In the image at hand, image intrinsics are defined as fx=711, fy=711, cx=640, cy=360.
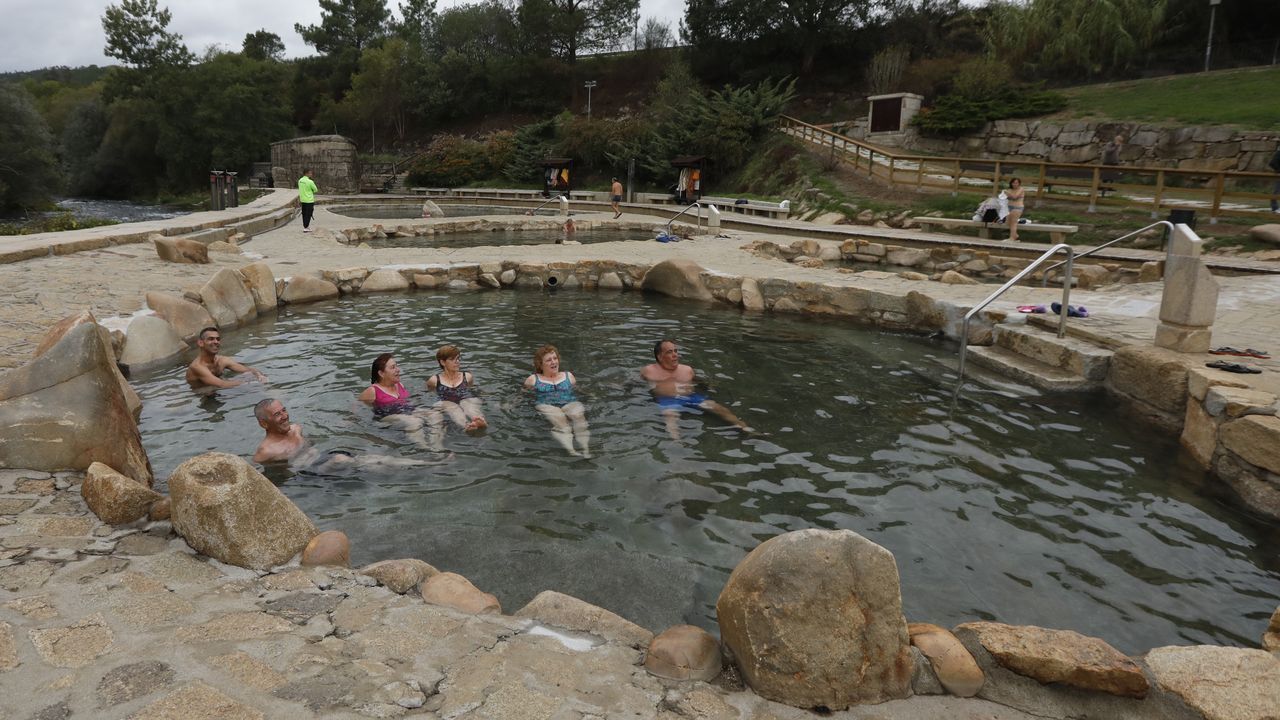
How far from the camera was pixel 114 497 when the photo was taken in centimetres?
374

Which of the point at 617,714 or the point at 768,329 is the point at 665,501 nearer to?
the point at 617,714

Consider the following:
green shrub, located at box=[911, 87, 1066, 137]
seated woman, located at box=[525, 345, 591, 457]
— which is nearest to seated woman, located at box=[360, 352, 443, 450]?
seated woman, located at box=[525, 345, 591, 457]

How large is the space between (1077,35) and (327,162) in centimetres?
3794

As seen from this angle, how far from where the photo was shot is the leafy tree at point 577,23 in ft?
170

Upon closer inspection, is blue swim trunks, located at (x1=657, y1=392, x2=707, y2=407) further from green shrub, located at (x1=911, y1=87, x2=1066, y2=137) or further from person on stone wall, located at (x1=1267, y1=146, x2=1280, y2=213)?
green shrub, located at (x1=911, y1=87, x2=1066, y2=137)

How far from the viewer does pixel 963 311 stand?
9195 millimetres

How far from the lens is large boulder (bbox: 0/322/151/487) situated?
4.17 metres

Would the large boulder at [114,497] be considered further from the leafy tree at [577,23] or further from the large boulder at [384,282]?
the leafy tree at [577,23]

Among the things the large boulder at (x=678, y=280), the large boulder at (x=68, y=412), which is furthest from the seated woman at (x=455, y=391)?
the large boulder at (x=678, y=280)

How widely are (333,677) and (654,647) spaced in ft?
3.96

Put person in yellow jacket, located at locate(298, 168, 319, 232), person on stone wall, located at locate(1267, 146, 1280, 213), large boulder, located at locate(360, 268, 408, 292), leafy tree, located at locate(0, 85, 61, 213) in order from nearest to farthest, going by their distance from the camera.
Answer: large boulder, located at locate(360, 268, 408, 292), person on stone wall, located at locate(1267, 146, 1280, 213), person in yellow jacket, located at locate(298, 168, 319, 232), leafy tree, located at locate(0, 85, 61, 213)

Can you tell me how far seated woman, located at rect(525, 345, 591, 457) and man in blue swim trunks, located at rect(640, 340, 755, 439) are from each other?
781 mm

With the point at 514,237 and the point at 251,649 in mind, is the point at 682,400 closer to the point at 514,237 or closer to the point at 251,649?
the point at 251,649

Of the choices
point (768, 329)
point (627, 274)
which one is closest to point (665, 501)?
point (768, 329)
